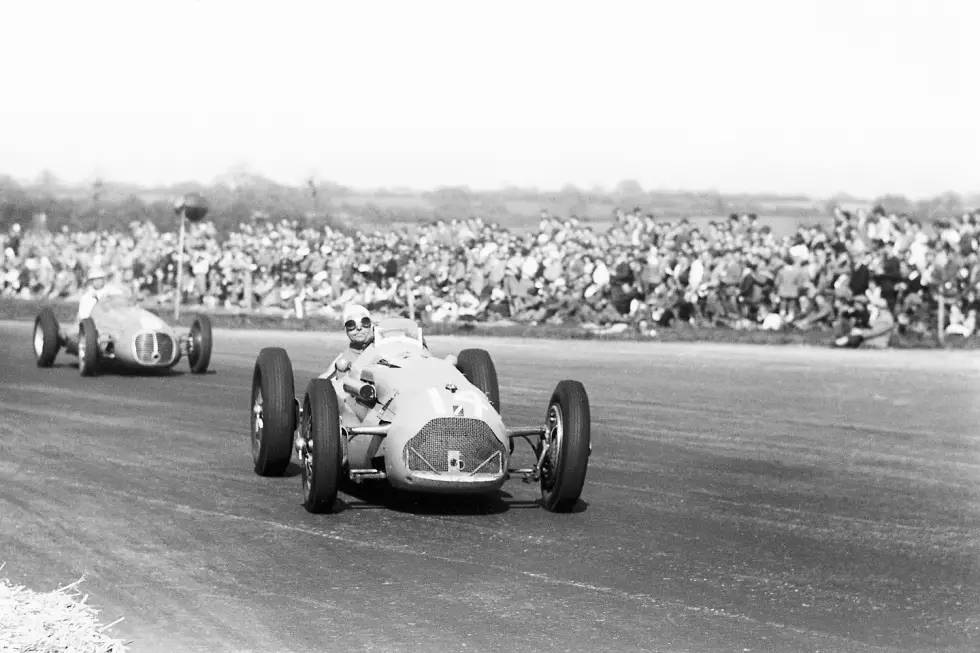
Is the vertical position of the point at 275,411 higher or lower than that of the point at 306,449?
higher

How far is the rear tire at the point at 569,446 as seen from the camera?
28.2ft

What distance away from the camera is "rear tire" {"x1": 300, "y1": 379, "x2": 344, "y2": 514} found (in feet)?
27.8

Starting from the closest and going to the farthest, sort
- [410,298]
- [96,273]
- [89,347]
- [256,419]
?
[256,419], [89,347], [96,273], [410,298]

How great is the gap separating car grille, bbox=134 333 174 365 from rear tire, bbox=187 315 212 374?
1.24ft

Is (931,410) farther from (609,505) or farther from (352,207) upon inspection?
(352,207)

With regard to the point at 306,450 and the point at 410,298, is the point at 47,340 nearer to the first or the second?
the point at 306,450

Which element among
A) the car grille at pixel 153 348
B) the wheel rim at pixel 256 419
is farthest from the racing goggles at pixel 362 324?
the car grille at pixel 153 348

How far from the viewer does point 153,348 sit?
696 inches

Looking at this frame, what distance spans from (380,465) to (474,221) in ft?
79.3

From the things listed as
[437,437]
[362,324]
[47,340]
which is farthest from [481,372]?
[47,340]

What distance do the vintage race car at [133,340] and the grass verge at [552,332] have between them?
9.27 meters

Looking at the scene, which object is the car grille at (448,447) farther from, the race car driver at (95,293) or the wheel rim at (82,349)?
the race car driver at (95,293)

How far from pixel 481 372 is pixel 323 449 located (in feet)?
6.64

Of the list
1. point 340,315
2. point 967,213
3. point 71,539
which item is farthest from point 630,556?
point 340,315
